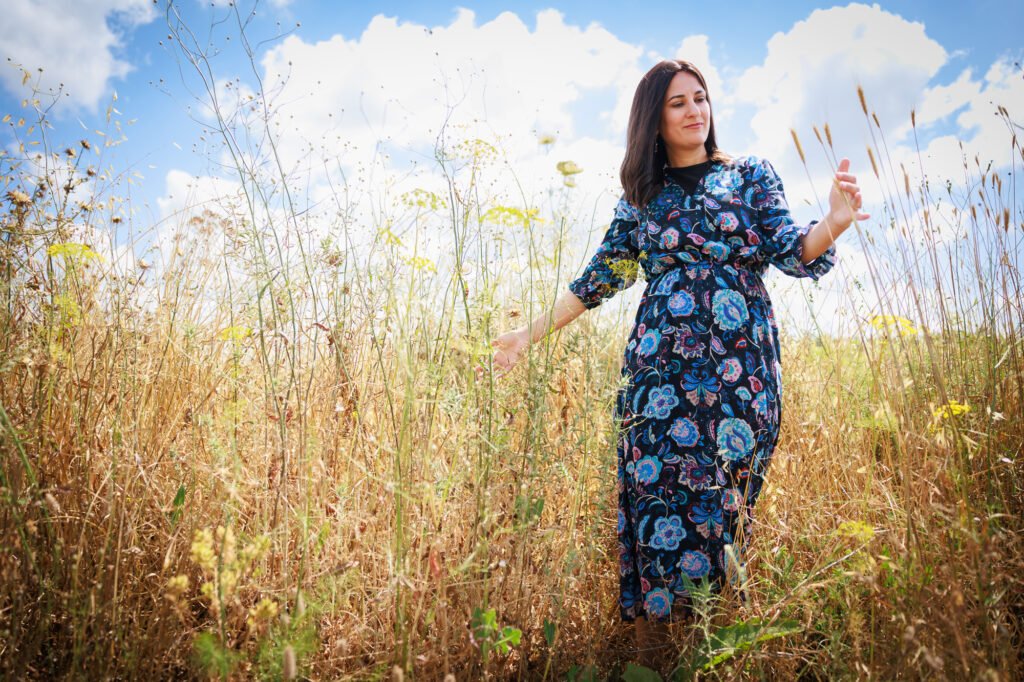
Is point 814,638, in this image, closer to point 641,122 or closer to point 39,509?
point 641,122

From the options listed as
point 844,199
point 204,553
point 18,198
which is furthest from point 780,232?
point 18,198

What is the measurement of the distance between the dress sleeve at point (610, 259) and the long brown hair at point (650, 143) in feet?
0.20

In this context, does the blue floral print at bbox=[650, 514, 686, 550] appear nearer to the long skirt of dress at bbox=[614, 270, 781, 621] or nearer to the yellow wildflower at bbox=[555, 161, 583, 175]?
the long skirt of dress at bbox=[614, 270, 781, 621]

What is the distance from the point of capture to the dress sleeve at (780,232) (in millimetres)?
1673

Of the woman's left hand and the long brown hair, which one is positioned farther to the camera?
the long brown hair

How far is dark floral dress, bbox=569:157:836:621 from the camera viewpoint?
162 cm

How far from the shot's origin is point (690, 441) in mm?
1654

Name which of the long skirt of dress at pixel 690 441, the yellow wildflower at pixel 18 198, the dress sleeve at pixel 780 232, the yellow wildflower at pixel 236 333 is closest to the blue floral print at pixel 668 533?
the long skirt of dress at pixel 690 441

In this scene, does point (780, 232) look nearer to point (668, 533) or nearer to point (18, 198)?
point (668, 533)

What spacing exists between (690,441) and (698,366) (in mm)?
215

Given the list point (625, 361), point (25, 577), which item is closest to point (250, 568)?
point (25, 577)

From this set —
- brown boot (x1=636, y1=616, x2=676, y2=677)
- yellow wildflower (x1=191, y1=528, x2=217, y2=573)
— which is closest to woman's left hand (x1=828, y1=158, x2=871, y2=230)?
brown boot (x1=636, y1=616, x2=676, y2=677)

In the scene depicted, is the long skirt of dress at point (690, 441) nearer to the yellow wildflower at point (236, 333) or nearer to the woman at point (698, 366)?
the woman at point (698, 366)

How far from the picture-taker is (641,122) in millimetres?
2039
